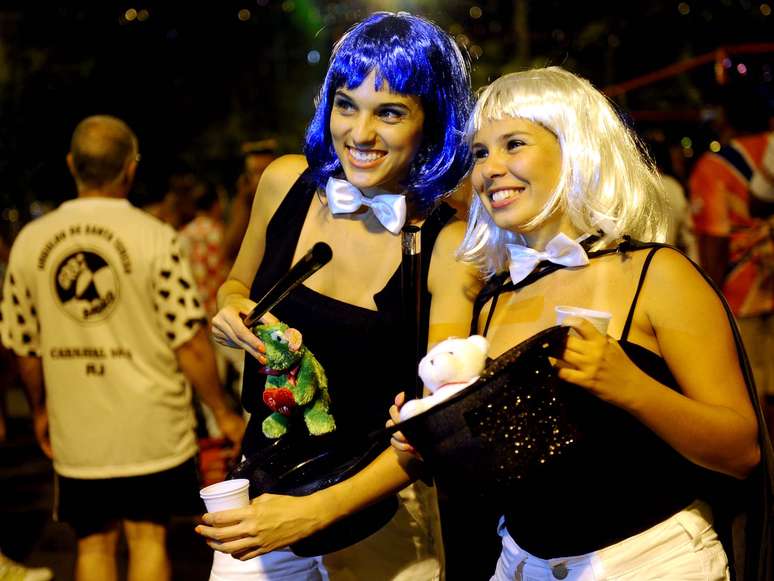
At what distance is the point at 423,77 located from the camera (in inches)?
97.8

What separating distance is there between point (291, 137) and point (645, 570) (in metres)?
19.7

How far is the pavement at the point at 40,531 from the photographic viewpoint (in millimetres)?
5340

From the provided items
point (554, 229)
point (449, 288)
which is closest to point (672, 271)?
point (554, 229)

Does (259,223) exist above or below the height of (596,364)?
above

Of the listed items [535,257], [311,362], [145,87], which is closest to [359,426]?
[311,362]

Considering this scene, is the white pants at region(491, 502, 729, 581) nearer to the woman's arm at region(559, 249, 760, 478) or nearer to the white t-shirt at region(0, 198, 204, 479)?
the woman's arm at region(559, 249, 760, 478)

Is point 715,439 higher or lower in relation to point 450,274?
lower

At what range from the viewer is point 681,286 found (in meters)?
2.07

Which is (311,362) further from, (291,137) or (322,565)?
(291,137)

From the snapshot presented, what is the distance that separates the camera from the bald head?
429 centimetres

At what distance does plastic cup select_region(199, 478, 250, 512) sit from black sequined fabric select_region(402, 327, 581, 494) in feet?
1.46

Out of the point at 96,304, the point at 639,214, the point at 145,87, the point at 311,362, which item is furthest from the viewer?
the point at 145,87

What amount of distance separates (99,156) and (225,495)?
101 inches

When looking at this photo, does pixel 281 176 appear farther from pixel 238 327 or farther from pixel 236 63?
pixel 236 63
